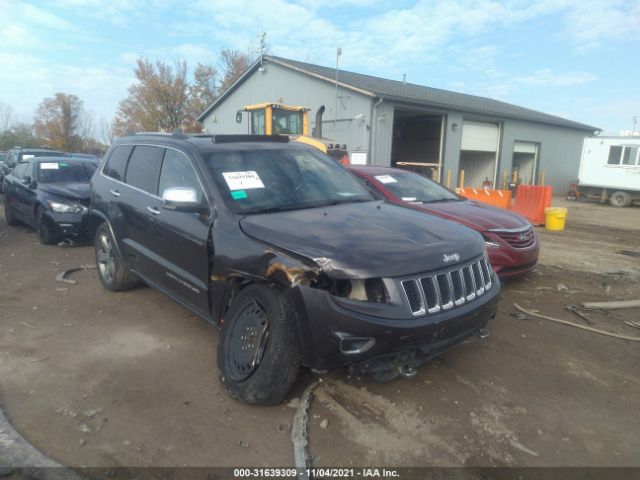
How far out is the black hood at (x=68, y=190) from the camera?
26.6 feet

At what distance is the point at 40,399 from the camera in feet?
10.6

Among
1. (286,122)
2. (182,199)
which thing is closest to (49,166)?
(182,199)

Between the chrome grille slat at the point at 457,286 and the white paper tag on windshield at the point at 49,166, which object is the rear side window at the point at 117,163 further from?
the white paper tag on windshield at the point at 49,166

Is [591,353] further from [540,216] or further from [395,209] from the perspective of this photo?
[540,216]

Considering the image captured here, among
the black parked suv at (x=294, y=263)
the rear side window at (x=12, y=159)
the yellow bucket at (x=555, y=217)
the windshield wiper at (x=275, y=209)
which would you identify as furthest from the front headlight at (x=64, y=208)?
the rear side window at (x=12, y=159)

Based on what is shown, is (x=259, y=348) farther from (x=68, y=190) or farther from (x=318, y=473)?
(x=68, y=190)

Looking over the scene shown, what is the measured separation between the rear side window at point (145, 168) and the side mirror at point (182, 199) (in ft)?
2.99

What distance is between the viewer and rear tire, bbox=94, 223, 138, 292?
208 inches

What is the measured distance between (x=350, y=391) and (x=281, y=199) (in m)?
1.60

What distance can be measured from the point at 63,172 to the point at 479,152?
20069 mm

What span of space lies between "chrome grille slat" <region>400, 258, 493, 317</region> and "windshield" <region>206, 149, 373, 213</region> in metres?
1.23

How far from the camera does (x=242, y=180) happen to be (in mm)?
3637

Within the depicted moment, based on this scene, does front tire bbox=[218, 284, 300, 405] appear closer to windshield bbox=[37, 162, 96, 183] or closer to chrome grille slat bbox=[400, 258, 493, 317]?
chrome grille slat bbox=[400, 258, 493, 317]

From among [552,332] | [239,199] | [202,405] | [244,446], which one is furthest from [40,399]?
[552,332]
